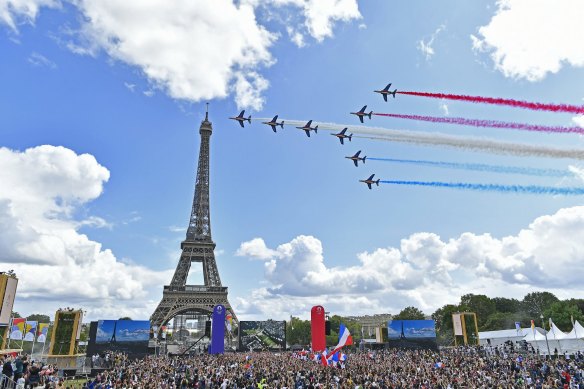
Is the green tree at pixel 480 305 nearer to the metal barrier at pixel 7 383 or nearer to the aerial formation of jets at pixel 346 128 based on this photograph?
the aerial formation of jets at pixel 346 128

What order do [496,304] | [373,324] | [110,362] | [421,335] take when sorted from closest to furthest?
1. [110,362]
2. [421,335]
3. [496,304]
4. [373,324]

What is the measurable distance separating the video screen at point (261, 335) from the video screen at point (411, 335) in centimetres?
1428

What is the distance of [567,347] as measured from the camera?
4222 cm

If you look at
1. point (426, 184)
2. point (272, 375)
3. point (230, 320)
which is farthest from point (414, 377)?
point (230, 320)

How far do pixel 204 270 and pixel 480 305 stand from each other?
72017mm

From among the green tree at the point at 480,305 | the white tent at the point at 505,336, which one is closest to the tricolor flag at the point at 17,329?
the white tent at the point at 505,336

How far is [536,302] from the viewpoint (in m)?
111

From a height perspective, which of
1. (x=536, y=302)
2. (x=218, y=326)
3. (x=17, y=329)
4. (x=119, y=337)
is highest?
(x=536, y=302)

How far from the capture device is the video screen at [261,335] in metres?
53.6

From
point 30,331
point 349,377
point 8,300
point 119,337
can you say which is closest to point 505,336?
point 349,377

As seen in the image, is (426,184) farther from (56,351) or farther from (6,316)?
(56,351)

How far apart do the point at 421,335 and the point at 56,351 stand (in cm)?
4266

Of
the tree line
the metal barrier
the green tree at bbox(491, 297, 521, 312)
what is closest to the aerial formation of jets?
the metal barrier

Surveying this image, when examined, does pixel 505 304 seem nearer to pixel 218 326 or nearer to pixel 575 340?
pixel 575 340
